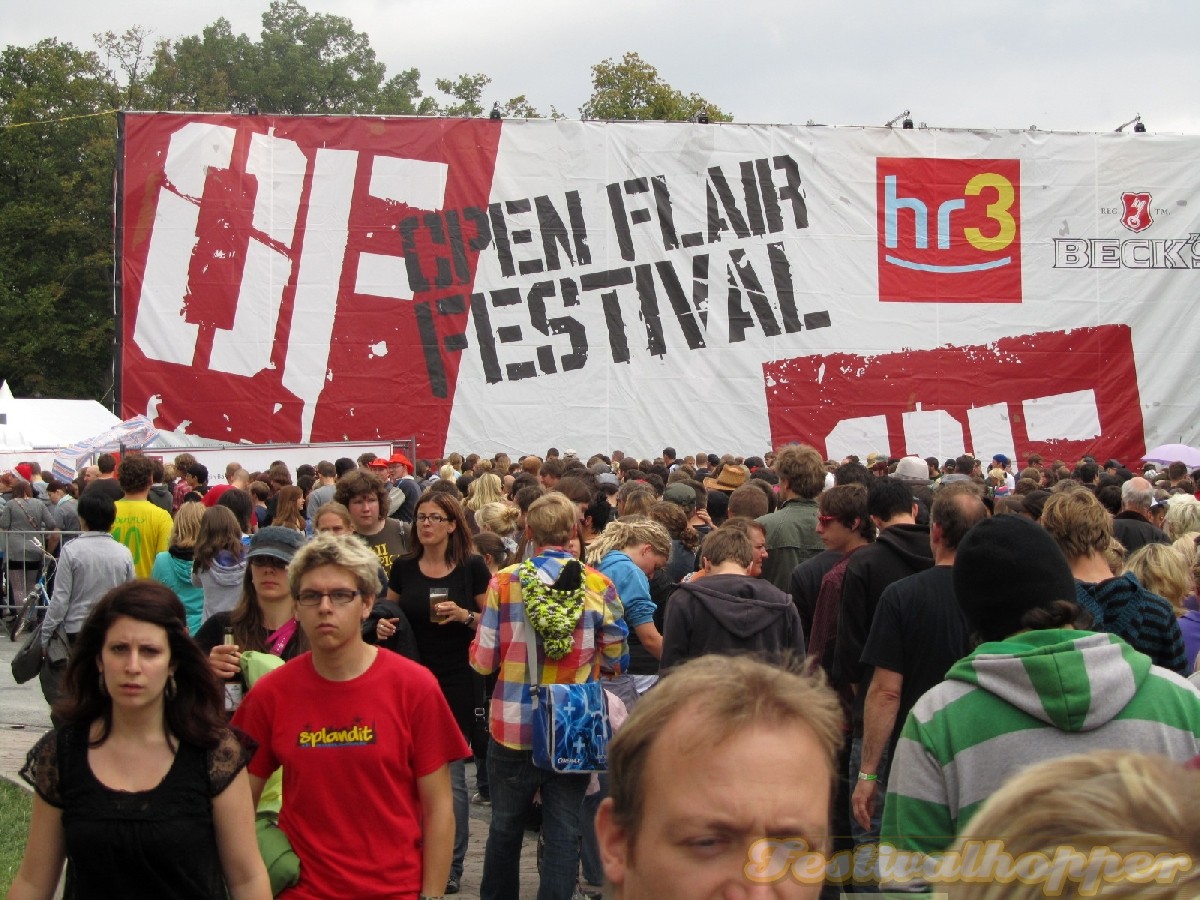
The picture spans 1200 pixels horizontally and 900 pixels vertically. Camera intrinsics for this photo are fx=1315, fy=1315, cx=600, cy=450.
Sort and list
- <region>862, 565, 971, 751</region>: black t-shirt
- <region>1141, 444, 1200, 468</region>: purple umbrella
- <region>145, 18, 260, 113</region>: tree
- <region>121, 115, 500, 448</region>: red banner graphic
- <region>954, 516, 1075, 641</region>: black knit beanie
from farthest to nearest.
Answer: <region>145, 18, 260, 113</region>: tree → <region>121, 115, 500, 448</region>: red banner graphic → <region>1141, 444, 1200, 468</region>: purple umbrella → <region>862, 565, 971, 751</region>: black t-shirt → <region>954, 516, 1075, 641</region>: black knit beanie

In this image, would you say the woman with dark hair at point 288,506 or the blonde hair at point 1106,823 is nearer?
the blonde hair at point 1106,823

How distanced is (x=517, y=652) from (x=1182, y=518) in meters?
3.63

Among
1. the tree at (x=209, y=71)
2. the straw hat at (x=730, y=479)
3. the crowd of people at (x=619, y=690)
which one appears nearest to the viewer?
the crowd of people at (x=619, y=690)

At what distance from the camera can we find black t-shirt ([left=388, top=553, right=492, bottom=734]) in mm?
5758

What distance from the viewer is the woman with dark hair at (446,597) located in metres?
5.71

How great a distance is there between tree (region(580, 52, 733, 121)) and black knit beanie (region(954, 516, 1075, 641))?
126 feet

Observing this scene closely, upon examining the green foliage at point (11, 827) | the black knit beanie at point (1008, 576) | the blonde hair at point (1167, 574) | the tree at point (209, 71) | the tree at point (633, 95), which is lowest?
the green foliage at point (11, 827)

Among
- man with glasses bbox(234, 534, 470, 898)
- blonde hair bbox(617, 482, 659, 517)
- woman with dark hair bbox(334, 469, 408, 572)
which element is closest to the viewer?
man with glasses bbox(234, 534, 470, 898)

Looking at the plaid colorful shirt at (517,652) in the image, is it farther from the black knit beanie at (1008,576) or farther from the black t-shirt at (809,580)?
the black knit beanie at (1008,576)

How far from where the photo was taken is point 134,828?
299 centimetres

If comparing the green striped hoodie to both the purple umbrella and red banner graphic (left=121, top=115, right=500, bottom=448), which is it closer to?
the purple umbrella

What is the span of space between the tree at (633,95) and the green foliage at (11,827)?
1395 inches

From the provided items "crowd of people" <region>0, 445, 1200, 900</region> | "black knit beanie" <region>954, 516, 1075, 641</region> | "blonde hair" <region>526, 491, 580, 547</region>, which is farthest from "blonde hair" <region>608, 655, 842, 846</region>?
"blonde hair" <region>526, 491, 580, 547</region>

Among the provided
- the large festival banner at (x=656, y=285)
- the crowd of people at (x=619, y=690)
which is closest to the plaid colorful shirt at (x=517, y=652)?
the crowd of people at (x=619, y=690)
